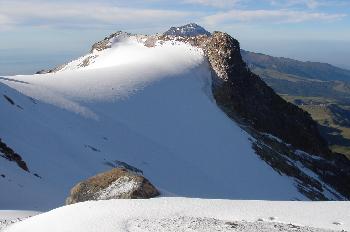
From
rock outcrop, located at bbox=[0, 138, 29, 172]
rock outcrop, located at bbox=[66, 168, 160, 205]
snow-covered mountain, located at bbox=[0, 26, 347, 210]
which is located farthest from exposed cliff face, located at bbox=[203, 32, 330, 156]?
rock outcrop, located at bbox=[66, 168, 160, 205]

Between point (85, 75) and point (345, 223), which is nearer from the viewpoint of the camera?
point (345, 223)

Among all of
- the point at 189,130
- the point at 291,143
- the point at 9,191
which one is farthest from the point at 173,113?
the point at 9,191

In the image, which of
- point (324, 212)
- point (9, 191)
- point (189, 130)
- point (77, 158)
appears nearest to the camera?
point (324, 212)

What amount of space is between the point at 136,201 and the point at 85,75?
51.9 metres

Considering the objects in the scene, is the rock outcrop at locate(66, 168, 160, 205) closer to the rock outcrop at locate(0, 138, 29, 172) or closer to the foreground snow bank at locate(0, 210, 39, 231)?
the foreground snow bank at locate(0, 210, 39, 231)

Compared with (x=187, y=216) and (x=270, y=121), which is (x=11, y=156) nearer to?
(x=187, y=216)

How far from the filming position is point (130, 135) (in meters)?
56.0

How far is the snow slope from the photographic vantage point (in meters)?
39.9

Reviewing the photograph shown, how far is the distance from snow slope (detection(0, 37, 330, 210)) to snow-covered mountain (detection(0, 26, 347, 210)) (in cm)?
14

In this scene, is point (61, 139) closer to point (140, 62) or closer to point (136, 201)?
point (136, 201)

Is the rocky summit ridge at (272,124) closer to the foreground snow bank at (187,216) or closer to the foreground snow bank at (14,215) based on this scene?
the foreground snow bank at (14,215)

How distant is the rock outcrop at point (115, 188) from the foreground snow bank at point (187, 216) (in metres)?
1.69

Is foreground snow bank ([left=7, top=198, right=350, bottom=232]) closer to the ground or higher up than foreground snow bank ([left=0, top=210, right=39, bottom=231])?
higher up

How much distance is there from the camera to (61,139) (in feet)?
151
